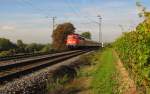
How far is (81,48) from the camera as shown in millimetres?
81062

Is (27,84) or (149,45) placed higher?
(149,45)

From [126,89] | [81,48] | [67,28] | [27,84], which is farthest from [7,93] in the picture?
[67,28]

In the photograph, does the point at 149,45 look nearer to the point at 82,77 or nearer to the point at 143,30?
the point at 143,30

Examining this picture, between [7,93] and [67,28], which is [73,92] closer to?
[7,93]

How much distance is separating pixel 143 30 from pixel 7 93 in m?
5.22

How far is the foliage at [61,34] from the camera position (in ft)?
278

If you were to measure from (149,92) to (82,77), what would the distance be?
42.1 feet

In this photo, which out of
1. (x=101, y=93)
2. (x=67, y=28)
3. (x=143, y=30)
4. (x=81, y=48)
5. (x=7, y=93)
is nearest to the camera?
(x=143, y=30)

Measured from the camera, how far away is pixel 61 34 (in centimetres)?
8762

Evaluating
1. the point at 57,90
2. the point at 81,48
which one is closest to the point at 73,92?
the point at 57,90

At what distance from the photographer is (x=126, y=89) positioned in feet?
57.2

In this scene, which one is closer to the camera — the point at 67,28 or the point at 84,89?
the point at 84,89

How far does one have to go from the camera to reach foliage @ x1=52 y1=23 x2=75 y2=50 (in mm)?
84625

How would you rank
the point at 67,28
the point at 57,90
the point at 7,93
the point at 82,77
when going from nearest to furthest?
the point at 7,93 → the point at 57,90 → the point at 82,77 → the point at 67,28
